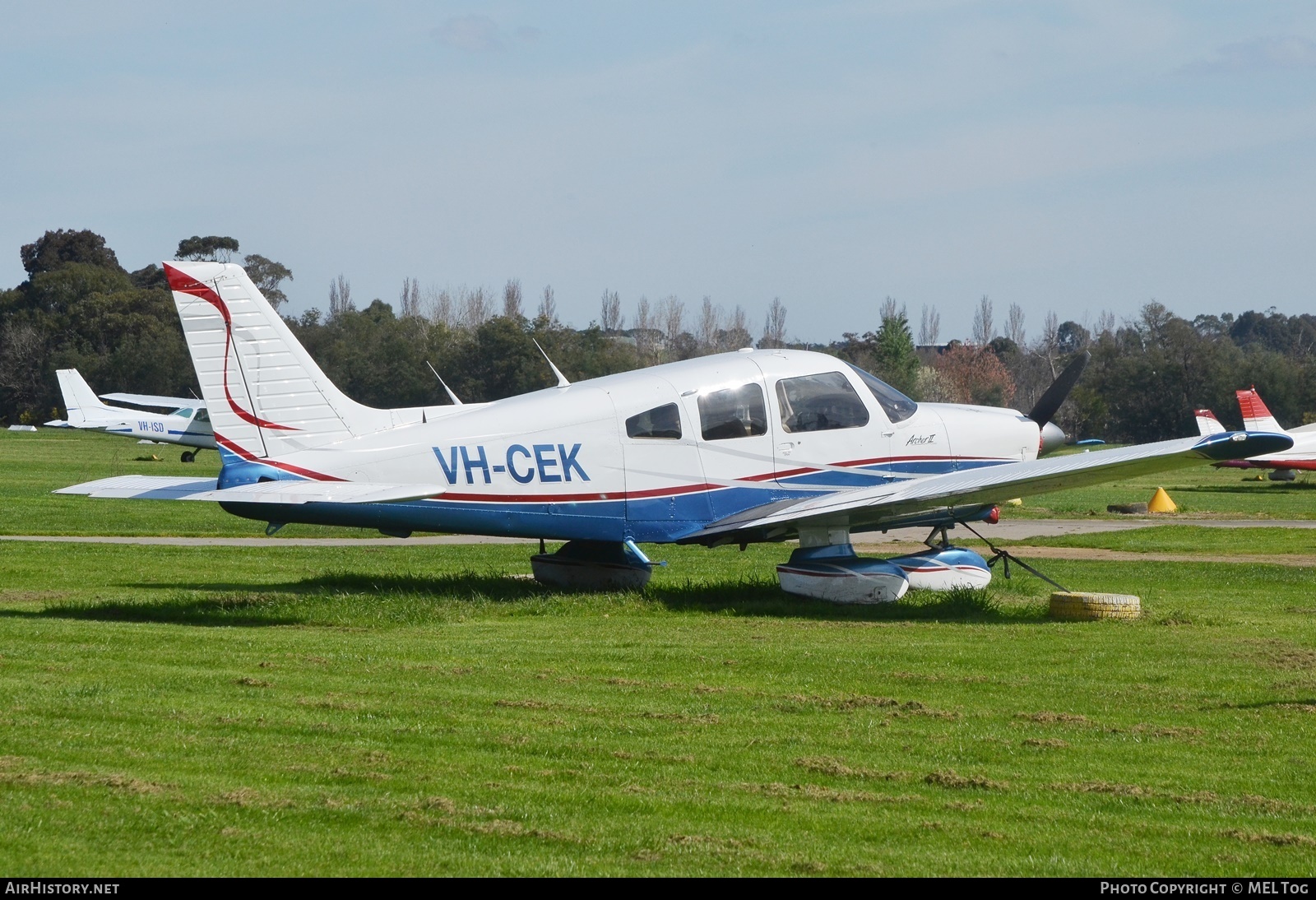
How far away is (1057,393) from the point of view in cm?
1747

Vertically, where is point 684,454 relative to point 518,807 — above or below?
above

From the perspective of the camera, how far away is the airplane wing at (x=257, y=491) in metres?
12.4

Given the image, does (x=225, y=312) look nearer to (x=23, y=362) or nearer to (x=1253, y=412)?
(x=1253, y=412)

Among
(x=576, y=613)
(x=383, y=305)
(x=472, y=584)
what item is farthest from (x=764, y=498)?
(x=383, y=305)

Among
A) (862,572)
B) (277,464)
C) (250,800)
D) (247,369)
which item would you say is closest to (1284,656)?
(862,572)

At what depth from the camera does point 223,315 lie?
522 inches

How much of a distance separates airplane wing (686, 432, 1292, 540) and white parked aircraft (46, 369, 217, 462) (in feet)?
130

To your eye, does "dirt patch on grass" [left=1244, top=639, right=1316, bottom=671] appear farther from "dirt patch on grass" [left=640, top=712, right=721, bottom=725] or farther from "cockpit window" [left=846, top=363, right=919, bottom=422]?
"cockpit window" [left=846, top=363, right=919, bottom=422]

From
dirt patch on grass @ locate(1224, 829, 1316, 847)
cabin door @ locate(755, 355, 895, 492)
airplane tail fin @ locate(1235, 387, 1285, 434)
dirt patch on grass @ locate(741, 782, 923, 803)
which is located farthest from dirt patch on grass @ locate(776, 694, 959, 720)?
airplane tail fin @ locate(1235, 387, 1285, 434)

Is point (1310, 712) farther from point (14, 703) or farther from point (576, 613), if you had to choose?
point (14, 703)

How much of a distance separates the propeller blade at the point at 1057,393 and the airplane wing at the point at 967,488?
2.53m

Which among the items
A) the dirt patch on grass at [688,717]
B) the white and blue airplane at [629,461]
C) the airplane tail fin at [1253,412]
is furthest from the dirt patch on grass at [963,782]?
the airplane tail fin at [1253,412]

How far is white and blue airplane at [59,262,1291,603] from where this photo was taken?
1323 centimetres

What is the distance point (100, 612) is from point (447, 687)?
5506mm
